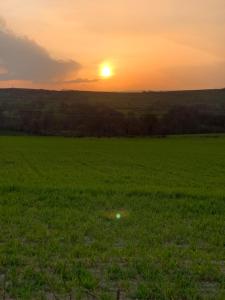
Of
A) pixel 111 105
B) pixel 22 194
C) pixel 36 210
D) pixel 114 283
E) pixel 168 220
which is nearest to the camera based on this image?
pixel 114 283

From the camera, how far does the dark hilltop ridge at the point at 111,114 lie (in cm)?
13038

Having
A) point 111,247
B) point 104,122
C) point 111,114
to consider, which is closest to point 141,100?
point 111,114

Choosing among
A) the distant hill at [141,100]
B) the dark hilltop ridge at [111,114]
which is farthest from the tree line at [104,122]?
the distant hill at [141,100]

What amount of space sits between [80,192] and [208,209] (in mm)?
5364

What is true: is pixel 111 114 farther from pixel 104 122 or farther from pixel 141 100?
pixel 141 100

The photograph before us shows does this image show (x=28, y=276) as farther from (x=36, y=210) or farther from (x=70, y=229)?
(x=36, y=210)

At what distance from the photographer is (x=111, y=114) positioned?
145500 mm

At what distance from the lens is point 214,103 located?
18012 cm

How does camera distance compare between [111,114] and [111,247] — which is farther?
[111,114]

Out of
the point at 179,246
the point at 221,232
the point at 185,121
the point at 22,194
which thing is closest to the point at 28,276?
the point at 179,246

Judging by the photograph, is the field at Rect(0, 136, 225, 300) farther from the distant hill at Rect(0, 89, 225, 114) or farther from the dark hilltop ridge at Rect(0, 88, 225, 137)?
the distant hill at Rect(0, 89, 225, 114)

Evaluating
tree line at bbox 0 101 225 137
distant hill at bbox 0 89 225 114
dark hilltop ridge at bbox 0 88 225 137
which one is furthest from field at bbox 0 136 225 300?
distant hill at bbox 0 89 225 114

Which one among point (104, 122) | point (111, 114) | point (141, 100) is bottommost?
point (104, 122)

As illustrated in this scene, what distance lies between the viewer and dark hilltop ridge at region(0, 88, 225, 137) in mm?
130375
